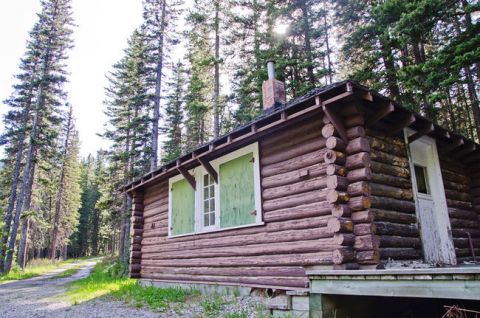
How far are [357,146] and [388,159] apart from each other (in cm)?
117

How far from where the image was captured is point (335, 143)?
6105mm

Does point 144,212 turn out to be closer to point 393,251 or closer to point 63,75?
point 393,251

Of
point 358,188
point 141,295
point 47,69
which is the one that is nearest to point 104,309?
point 141,295

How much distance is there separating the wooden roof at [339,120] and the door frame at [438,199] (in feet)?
0.84

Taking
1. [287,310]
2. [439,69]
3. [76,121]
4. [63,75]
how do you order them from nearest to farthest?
1. [287,310]
2. [439,69]
3. [63,75]
4. [76,121]

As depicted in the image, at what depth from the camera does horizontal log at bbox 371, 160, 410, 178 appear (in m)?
6.52

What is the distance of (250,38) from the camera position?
22.2 meters

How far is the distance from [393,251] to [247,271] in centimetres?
320

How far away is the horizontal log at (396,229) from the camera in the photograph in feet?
20.1

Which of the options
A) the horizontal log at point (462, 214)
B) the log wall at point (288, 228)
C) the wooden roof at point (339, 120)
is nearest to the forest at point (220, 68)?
the wooden roof at point (339, 120)

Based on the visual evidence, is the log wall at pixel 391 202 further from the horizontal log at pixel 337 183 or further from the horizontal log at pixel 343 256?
the horizontal log at pixel 337 183

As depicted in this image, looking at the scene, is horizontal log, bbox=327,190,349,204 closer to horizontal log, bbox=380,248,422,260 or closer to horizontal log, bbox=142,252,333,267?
horizontal log, bbox=142,252,333,267

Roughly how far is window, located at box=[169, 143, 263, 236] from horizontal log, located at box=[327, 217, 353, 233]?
2.04 m

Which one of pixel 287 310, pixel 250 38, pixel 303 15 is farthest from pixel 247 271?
pixel 250 38
